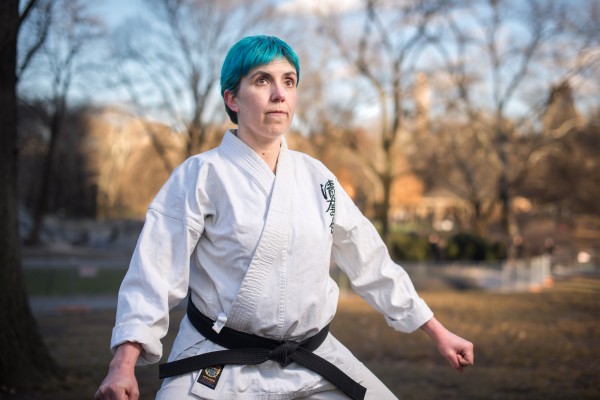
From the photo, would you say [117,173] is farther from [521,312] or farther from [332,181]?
[332,181]

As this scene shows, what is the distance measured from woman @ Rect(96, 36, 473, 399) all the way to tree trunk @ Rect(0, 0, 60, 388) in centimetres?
458

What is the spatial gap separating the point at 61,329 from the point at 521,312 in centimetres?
1025

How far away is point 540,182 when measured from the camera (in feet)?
172

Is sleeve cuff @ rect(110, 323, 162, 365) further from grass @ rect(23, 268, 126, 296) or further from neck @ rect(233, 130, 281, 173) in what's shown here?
grass @ rect(23, 268, 126, 296)

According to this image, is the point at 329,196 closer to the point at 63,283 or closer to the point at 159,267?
the point at 159,267

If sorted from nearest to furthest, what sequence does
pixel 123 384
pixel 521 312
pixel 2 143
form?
1. pixel 123 384
2. pixel 2 143
3. pixel 521 312

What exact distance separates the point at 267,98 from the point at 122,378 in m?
1.10

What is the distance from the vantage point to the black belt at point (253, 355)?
7.18 ft

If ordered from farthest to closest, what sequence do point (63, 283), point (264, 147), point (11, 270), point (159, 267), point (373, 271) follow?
point (63, 283)
point (11, 270)
point (373, 271)
point (264, 147)
point (159, 267)

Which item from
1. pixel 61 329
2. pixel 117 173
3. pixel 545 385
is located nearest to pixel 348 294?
pixel 61 329

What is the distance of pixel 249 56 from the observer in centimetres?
235

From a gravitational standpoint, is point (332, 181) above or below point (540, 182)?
below

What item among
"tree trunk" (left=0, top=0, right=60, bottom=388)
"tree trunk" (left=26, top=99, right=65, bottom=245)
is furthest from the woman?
"tree trunk" (left=26, top=99, right=65, bottom=245)

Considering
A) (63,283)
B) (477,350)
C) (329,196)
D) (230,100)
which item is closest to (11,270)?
(230,100)
